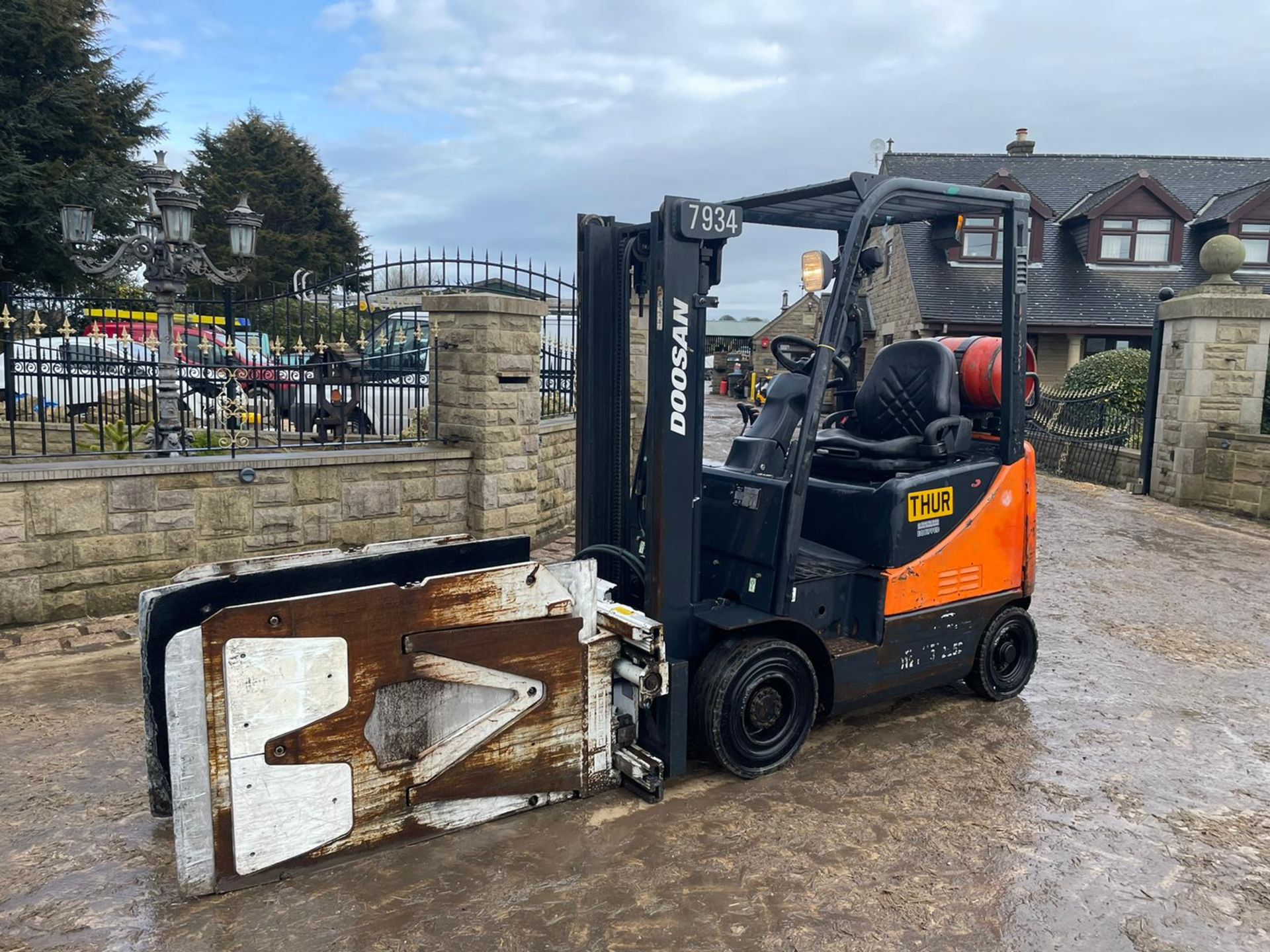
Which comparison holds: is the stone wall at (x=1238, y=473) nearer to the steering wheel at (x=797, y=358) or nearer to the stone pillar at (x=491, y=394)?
the steering wheel at (x=797, y=358)

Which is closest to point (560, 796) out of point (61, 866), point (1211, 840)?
point (61, 866)

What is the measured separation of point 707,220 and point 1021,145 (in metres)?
30.5

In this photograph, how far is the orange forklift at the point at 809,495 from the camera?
13.4 feet

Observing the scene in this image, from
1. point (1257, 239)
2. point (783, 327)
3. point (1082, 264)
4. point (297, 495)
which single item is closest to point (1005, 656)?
point (297, 495)

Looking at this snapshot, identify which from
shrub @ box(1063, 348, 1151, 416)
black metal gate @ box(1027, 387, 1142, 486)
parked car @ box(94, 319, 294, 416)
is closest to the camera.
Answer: parked car @ box(94, 319, 294, 416)

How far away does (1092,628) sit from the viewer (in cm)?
704

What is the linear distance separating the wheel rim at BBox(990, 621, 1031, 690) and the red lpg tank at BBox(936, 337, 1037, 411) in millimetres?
1315

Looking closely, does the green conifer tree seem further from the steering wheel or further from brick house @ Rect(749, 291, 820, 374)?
brick house @ Rect(749, 291, 820, 374)

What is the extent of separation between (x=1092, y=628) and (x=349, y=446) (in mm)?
6130

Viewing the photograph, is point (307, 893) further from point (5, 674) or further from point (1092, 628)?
point (1092, 628)

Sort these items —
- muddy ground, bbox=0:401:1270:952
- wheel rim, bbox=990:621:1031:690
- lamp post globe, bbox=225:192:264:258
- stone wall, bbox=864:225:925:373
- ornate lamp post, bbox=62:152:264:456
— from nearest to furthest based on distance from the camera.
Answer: muddy ground, bbox=0:401:1270:952, wheel rim, bbox=990:621:1031:690, ornate lamp post, bbox=62:152:264:456, lamp post globe, bbox=225:192:264:258, stone wall, bbox=864:225:925:373

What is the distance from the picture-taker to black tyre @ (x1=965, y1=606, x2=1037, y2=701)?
17.2 feet

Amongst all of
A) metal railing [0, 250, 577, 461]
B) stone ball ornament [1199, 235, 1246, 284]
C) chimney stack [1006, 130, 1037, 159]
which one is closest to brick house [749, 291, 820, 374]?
chimney stack [1006, 130, 1037, 159]

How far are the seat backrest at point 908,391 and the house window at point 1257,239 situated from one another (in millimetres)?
25188
